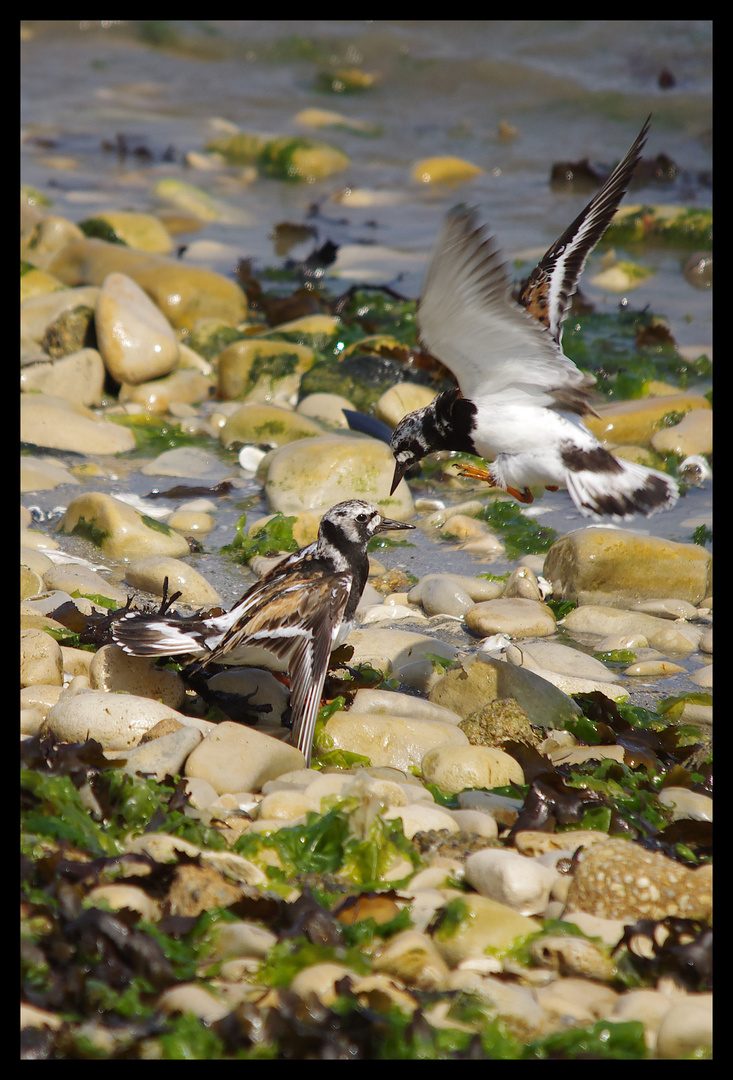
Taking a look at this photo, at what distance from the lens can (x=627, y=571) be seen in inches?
208

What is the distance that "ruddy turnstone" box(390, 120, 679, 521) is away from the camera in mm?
4148

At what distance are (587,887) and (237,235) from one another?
10.5 metres

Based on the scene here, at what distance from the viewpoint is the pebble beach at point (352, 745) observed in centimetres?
243

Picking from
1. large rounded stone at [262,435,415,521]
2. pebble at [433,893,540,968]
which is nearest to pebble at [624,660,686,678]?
large rounded stone at [262,435,415,521]

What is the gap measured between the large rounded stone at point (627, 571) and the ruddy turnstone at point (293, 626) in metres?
1.62

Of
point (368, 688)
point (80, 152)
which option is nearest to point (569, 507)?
point (368, 688)

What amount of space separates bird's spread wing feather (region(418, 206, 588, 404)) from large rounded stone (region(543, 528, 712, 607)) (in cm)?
113

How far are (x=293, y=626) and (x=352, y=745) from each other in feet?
1.64

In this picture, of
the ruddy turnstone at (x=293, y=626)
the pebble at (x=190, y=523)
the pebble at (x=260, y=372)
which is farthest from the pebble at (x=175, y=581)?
the pebble at (x=260, y=372)

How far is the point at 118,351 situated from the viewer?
7.54 meters

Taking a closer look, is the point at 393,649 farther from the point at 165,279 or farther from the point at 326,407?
the point at 165,279

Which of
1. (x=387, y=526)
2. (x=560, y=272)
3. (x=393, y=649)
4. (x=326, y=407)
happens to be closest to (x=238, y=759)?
(x=393, y=649)

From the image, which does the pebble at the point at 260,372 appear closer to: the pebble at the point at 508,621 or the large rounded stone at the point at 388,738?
the pebble at the point at 508,621
